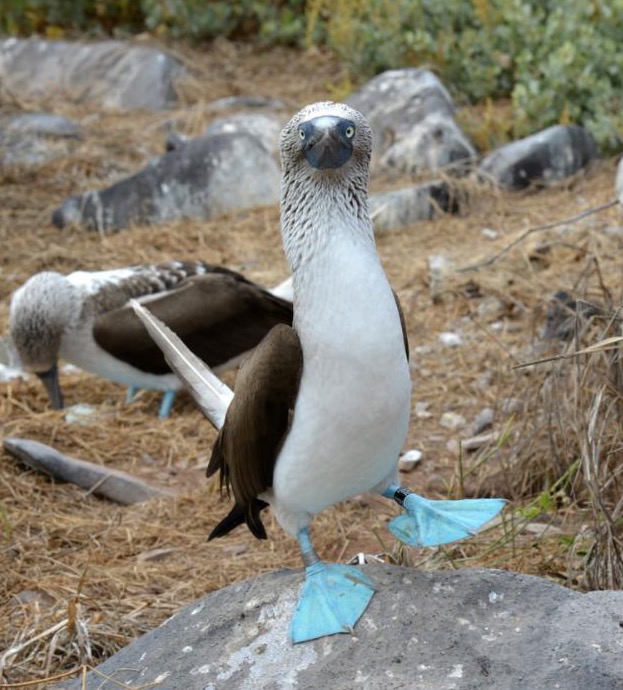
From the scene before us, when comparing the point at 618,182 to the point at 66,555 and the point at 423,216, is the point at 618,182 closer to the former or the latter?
the point at 423,216

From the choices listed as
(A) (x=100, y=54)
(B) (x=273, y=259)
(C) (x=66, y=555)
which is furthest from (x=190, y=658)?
(A) (x=100, y=54)

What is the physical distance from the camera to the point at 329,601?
290 centimetres

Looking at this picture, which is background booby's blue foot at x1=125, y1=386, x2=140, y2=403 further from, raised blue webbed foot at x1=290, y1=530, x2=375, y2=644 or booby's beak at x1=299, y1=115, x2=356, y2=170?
booby's beak at x1=299, y1=115, x2=356, y2=170

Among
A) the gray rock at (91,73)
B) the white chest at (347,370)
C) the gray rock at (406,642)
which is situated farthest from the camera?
the gray rock at (91,73)

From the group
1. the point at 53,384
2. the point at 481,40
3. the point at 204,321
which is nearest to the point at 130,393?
the point at 53,384

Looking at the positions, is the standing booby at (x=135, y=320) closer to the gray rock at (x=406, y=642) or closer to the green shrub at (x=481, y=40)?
the gray rock at (x=406, y=642)

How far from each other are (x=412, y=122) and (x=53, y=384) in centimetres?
382

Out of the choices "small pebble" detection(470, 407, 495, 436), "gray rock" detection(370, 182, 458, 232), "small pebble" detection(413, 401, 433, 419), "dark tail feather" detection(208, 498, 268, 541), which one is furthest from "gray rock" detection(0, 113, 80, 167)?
"dark tail feather" detection(208, 498, 268, 541)

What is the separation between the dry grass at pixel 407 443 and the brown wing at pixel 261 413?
0.56 m

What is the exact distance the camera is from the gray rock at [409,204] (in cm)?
781

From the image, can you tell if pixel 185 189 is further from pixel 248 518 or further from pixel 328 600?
pixel 328 600

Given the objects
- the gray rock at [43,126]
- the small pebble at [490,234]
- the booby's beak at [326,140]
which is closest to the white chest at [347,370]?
the booby's beak at [326,140]

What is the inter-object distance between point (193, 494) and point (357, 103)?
198 inches

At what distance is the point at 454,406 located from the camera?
557 cm
